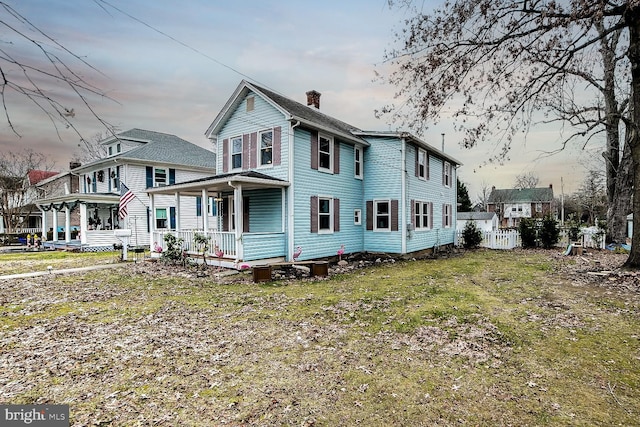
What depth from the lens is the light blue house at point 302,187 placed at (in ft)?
43.9

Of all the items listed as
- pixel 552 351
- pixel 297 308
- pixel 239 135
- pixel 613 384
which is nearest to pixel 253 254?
pixel 297 308

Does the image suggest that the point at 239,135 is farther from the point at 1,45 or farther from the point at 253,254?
the point at 1,45

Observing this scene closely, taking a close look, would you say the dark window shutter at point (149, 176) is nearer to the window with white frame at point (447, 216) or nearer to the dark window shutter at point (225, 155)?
the dark window shutter at point (225, 155)

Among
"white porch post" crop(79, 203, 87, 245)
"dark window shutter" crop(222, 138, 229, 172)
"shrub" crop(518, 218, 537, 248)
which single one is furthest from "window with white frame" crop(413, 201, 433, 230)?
"white porch post" crop(79, 203, 87, 245)

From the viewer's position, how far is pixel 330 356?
5051mm

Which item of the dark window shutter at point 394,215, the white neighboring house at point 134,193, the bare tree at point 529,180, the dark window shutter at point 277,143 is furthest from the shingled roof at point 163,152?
the bare tree at point 529,180

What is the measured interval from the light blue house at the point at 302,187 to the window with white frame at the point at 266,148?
4 centimetres

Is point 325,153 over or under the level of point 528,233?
over

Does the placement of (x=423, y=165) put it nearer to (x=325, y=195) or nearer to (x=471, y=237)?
(x=325, y=195)

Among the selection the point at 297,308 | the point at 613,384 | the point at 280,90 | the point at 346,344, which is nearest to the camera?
the point at 613,384

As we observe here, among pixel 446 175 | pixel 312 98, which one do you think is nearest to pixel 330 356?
pixel 312 98

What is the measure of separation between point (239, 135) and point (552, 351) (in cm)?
1401

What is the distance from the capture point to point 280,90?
50.1 ft

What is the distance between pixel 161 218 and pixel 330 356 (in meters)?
22.2
